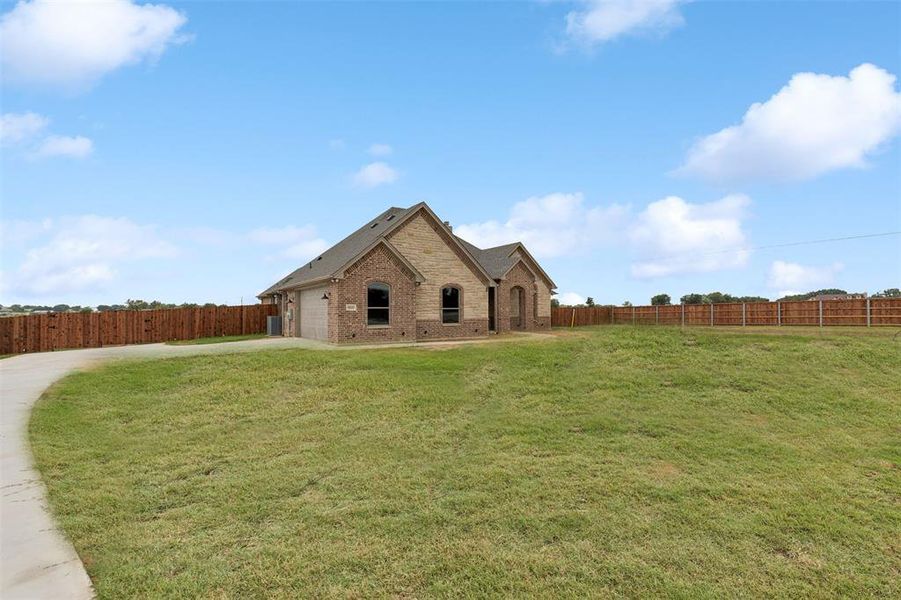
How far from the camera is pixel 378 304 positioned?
74.9 feet

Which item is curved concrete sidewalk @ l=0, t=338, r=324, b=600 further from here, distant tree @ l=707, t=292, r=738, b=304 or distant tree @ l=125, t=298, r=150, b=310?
distant tree @ l=707, t=292, r=738, b=304

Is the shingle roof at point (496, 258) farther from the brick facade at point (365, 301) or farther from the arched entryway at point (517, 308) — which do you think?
the brick facade at point (365, 301)

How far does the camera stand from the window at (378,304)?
22545mm

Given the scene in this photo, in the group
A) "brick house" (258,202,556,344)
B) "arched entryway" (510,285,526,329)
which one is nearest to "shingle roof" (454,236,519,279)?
"arched entryway" (510,285,526,329)

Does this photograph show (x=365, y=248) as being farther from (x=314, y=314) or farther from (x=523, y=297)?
(x=523, y=297)

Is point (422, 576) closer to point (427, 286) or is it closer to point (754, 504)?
point (754, 504)

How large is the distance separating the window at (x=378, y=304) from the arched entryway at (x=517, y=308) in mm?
12297

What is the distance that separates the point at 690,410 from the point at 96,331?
2805cm

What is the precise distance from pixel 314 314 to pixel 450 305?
279 inches

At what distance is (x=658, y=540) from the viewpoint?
5.47 metres

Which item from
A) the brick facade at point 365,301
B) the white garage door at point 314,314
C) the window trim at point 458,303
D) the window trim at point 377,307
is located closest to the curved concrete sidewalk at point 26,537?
the brick facade at point 365,301

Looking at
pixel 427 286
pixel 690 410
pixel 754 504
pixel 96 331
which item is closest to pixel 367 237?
pixel 427 286

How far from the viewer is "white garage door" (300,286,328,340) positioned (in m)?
23.1

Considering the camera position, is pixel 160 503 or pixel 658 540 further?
pixel 160 503
